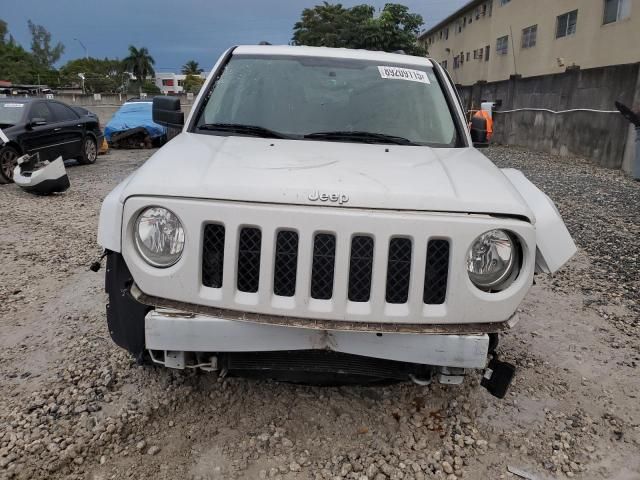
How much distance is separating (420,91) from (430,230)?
1839 mm

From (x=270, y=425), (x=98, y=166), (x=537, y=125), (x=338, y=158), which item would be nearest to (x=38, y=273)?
(x=270, y=425)

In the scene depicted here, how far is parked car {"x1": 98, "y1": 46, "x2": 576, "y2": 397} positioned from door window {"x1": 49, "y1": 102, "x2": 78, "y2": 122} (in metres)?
10.3

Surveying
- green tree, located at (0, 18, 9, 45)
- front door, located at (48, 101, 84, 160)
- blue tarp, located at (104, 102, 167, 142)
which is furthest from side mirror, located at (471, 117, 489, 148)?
green tree, located at (0, 18, 9, 45)

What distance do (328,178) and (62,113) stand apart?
11.2 metres

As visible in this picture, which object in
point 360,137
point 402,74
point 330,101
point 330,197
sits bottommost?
point 330,197

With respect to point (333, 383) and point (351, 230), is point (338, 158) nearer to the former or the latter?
point (351, 230)

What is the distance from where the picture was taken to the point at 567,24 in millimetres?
22062

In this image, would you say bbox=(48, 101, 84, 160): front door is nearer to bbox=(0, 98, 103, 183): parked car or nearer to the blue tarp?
bbox=(0, 98, 103, 183): parked car

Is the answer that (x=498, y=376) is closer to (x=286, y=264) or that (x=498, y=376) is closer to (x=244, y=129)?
(x=286, y=264)

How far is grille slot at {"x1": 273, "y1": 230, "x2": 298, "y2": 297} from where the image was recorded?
2127mm

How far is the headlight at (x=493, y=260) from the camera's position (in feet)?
7.20

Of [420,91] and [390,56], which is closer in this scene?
[420,91]

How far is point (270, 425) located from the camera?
2744 mm

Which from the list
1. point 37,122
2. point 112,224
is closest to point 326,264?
point 112,224
